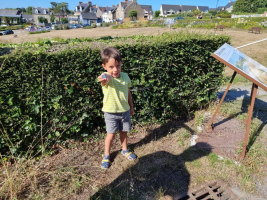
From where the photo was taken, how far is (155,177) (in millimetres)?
2838

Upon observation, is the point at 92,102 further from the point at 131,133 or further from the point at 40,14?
the point at 40,14

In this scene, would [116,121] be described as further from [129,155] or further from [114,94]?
[129,155]

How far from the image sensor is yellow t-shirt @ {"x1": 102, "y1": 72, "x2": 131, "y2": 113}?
8.43 feet

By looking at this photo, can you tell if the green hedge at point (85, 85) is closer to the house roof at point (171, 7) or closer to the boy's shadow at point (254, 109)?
the boy's shadow at point (254, 109)

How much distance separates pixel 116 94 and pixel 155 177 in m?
1.42

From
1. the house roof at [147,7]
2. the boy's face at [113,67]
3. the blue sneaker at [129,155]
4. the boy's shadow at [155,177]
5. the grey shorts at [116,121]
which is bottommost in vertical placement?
the boy's shadow at [155,177]

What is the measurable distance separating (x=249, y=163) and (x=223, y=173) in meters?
0.53

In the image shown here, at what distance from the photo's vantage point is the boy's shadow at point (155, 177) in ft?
8.39

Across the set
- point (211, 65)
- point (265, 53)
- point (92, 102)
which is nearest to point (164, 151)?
point (92, 102)

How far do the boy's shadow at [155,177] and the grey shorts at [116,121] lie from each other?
2.27 feet

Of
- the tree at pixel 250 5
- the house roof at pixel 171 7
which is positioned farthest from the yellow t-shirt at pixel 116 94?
the house roof at pixel 171 7

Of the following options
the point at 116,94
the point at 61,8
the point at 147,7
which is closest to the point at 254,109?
the point at 116,94

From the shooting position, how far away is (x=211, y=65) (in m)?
4.54

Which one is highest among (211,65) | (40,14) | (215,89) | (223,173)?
(40,14)
